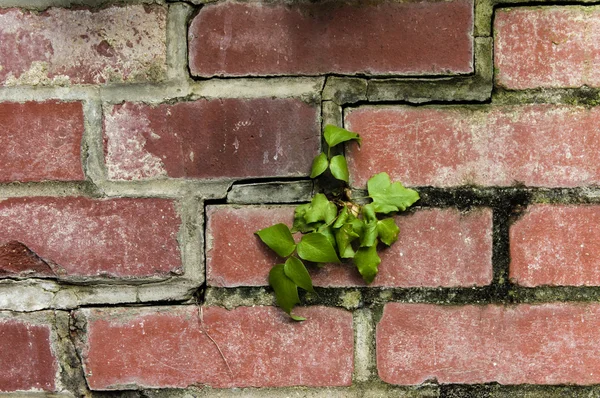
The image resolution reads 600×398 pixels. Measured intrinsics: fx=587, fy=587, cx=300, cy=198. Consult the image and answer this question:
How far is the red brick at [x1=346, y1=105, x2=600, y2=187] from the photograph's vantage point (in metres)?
0.59

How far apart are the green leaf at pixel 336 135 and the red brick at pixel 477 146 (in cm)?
2

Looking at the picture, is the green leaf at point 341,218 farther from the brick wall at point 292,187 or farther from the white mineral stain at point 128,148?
the white mineral stain at point 128,148

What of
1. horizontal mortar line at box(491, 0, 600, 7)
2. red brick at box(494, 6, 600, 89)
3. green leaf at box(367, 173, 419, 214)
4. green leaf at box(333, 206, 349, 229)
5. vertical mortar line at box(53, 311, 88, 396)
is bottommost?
vertical mortar line at box(53, 311, 88, 396)

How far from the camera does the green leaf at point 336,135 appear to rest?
569mm

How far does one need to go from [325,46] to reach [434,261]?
9.6 inches

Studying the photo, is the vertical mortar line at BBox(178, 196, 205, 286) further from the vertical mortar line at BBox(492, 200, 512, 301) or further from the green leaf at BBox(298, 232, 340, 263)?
the vertical mortar line at BBox(492, 200, 512, 301)

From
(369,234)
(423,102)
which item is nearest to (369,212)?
(369,234)

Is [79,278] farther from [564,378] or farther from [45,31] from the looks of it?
[564,378]

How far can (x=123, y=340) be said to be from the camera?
0.61 m

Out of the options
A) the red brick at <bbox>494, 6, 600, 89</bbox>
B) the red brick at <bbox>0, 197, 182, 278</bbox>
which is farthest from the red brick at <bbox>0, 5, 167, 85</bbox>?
the red brick at <bbox>494, 6, 600, 89</bbox>

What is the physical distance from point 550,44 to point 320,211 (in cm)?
28

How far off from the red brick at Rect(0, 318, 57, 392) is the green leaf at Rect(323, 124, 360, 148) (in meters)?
0.35

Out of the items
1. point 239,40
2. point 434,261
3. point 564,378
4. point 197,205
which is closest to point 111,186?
point 197,205

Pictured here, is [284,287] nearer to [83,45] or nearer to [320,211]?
[320,211]
